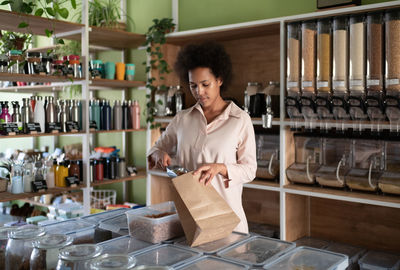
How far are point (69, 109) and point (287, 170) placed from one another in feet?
5.70

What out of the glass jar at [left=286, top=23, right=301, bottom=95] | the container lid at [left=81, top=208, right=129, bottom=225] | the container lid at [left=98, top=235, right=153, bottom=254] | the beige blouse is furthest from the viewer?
the glass jar at [left=286, top=23, right=301, bottom=95]

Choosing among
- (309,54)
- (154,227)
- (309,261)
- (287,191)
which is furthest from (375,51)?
(154,227)

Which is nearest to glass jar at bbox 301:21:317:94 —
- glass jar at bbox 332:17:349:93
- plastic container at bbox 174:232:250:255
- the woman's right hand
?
glass jar at bbox 332:17:349:93

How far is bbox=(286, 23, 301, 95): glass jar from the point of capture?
270cm

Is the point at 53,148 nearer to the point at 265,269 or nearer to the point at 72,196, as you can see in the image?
the point at 72,196

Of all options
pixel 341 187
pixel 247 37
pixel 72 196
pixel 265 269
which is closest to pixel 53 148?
pixel 72 196

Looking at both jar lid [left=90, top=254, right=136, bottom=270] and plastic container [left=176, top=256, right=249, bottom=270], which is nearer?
jar lid [left=90, top=254, right=136, bottom=270]

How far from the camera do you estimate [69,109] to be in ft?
10.7

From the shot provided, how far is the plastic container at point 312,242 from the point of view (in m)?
2.85

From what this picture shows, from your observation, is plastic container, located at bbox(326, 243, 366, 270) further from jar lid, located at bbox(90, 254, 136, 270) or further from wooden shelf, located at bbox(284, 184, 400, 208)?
jar lid, located at bbox(90, 254, 136, 270)

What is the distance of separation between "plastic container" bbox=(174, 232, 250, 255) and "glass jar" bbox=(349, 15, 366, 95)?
4.56 ft

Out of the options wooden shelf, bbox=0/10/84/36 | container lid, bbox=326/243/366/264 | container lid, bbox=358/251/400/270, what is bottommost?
container lid, bbox=358/251/400/270

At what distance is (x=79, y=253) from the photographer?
1.09 metres

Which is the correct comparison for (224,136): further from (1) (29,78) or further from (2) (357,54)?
(1) (29,78)
